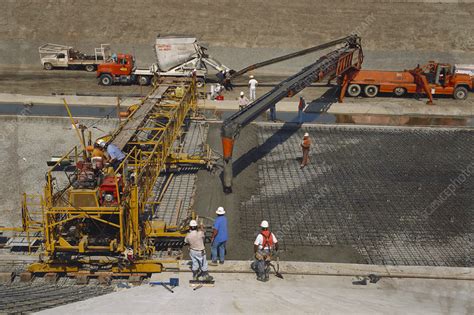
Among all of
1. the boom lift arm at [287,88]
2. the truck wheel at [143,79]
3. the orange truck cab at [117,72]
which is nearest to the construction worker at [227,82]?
the truck wheel at [143,79]

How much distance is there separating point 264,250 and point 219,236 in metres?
1.02

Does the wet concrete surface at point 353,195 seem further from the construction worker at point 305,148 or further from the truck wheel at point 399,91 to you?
the truck wheel at point 399,91

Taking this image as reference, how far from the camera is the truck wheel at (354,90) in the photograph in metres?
26.1

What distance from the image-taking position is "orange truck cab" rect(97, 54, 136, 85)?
27547 millimetres

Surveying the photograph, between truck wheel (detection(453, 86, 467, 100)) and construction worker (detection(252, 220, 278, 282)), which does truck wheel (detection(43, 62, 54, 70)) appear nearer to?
A: truck wheel (detection(453, 86, 467, 100))

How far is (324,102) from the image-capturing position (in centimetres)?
2541

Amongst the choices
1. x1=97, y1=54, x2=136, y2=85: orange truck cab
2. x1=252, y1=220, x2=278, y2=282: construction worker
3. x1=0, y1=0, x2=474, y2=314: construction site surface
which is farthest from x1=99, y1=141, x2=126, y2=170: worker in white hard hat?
x1=97, y1=54, x2=136, y2=85: orange truck cab

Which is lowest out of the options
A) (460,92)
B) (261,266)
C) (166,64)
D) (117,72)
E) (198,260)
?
(261,266)

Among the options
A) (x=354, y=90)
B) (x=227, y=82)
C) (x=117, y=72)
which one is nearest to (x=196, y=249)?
(x=227, y=82)

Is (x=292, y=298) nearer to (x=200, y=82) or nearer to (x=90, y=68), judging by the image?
(x=200, y=82)

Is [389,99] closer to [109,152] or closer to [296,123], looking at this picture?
[296,123]

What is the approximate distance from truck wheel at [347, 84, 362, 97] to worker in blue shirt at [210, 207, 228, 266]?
17242mm

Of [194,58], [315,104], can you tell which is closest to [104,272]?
[315,104]

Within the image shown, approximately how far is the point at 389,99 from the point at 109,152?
714 inches
